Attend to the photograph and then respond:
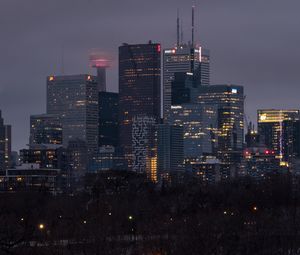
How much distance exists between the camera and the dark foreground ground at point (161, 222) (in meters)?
61.1

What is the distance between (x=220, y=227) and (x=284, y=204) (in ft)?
97.5

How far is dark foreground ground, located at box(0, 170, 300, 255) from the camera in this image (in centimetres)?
6106

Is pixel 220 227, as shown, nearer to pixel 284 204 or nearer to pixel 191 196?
pixel 284 204

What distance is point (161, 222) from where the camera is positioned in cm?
7844

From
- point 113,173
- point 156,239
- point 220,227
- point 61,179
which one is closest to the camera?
point 156,239

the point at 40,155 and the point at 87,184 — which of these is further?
the point at 40,155

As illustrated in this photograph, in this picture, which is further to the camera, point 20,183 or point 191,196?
point 20,183

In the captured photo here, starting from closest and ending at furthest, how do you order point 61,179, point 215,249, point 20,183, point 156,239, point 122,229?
point 215,249, point 156,239, point 122,229, point 20,183, point 61,179

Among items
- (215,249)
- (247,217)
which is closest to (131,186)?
(247,217)

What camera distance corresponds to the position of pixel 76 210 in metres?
91.1

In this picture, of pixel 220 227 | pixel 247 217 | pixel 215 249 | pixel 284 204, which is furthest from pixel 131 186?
pixel 215 249

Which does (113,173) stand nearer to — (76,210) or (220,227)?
(76,210)

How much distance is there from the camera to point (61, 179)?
186 meters

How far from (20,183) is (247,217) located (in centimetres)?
7809
